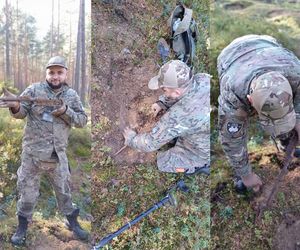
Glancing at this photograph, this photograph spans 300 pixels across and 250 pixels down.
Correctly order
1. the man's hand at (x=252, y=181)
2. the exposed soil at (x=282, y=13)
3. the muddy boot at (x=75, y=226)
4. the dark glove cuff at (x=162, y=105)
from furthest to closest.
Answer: the exposed soil at (x=282, y=13) → the man's hand at (x=252, y=181) → the dark glove cuff at (x=162, y=105) → the muddy boot at (x=75, y=226)

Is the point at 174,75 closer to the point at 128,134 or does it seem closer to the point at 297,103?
the point at 128,134

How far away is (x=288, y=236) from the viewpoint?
2.77 metres

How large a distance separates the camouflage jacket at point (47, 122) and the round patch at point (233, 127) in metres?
0.88

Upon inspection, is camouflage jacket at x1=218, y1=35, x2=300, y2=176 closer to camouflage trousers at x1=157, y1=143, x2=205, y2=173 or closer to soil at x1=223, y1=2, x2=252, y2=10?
camouflage trousers at x1=157, y1=143, x2=205, y2=173

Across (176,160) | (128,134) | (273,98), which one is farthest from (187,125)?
(273,98)

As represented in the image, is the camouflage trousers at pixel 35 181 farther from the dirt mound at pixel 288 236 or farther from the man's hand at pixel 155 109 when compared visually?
the dirt mound at pixel 288 236

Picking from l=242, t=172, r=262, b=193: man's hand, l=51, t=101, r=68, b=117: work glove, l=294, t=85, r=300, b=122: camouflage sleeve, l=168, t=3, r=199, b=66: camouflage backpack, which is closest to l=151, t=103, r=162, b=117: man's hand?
l=168, t=3, r=199, b=66: camouflage backpack

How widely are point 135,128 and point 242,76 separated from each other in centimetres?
80

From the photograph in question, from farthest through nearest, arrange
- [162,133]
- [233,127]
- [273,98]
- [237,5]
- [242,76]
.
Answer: [237,5] → [162,133] → [233,127] → [242,76] → [273,98]

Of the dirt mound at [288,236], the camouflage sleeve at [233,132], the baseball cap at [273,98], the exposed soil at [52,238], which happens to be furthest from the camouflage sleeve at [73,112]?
the dirt mound at [288,236]

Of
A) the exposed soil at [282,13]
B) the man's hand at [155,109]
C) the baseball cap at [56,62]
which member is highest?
the exposed soil at [282,13]

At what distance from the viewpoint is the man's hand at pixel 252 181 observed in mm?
2893

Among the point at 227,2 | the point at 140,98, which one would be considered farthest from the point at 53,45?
the point at 227,2

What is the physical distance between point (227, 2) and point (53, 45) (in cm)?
213
